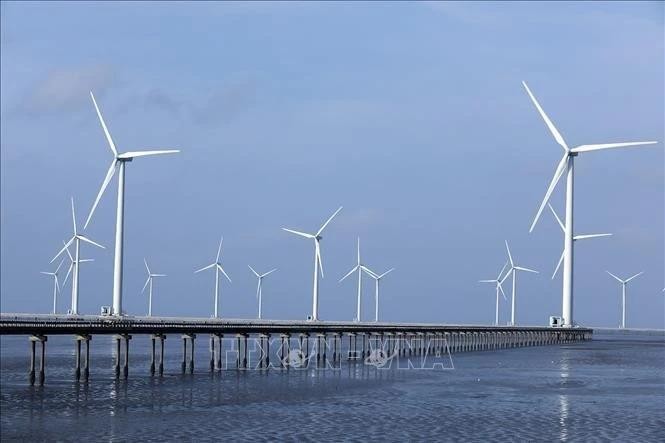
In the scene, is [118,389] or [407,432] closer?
[407,432]

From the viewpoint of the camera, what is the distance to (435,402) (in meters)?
59.1

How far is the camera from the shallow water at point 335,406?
149ft

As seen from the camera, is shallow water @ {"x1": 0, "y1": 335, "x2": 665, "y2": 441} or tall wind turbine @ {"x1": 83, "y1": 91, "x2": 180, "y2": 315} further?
tall wind turbine @ {"x1": 83, "y1": 91, "x2": 180, "y2": 315}

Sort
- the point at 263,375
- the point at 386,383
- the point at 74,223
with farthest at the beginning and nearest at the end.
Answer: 1. the point at 74,223
2. the point at 263,375
3. the point at 386,383

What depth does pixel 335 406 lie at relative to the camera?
5600 centimetres

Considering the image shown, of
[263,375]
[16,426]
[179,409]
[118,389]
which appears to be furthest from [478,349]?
[16,426]

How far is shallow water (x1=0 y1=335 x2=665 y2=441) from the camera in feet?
149

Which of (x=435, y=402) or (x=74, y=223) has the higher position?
(x=74, y=223)

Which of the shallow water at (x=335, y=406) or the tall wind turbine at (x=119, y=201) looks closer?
the shallow water at (x=335, y=406)

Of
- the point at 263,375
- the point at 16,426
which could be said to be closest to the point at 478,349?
the point at 263,375

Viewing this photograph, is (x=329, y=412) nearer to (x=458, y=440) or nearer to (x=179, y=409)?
(x=179, y=409)

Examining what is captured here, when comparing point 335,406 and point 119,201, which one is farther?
point 119,201

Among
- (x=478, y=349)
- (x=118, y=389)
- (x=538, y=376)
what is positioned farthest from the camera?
(x=478, y=349)

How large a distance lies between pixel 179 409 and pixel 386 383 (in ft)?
70.8
